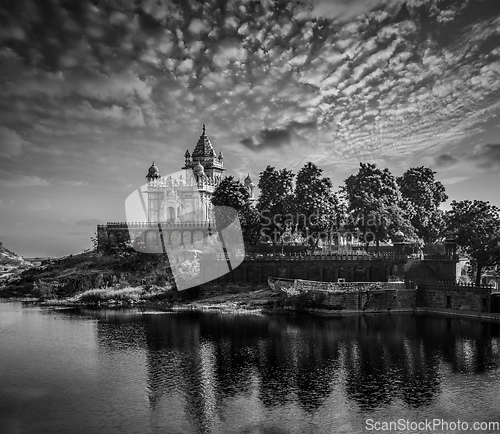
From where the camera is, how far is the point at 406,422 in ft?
101

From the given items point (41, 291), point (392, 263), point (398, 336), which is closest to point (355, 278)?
point (392, 263)

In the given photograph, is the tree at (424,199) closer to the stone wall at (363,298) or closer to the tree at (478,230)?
the tree at (478,230)

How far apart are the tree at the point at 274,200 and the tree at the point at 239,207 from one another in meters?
1.70

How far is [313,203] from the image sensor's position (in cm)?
8488

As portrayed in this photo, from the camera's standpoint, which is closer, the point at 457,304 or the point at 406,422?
the point at 406,422

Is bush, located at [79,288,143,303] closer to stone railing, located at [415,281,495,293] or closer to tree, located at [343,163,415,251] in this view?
tree, located at [343,163,415,251]

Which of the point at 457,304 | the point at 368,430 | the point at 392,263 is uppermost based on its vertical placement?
the point at 392,263

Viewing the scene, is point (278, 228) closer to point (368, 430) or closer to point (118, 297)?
point (118, 297)

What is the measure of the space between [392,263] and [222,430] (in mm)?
56205

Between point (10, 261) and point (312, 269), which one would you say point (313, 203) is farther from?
point (10, 261)

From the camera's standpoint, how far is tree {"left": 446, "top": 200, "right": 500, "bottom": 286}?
67375 millimetres

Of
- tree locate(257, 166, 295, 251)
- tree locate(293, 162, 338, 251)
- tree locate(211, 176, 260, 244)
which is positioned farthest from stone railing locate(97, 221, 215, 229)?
tree locate(293, 162, 338, 251)

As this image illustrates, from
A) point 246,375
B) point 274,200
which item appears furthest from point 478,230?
point 246,375

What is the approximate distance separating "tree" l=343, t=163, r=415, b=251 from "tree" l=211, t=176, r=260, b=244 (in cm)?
1753
